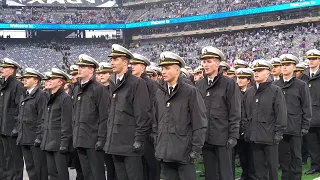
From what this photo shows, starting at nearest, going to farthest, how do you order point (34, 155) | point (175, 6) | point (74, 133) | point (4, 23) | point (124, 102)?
1. point (124, 102)
2. point (74, 133)
3. point (34, 155)
4. point (4, 23)
5. point (175, 6)

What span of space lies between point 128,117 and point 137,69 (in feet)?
5.18

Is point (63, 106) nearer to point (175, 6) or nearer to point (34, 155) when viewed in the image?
point (34, 155)

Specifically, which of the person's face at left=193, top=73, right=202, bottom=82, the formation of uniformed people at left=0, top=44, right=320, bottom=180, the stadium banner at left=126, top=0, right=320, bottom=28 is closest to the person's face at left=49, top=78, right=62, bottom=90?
the formation of uniformed people at left=0, top=44, right=320, bottom=180

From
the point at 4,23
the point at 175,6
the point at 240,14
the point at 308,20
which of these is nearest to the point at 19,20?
the point at 4,23

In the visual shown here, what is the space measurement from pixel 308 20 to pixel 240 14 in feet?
19.7

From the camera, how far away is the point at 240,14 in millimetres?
39781

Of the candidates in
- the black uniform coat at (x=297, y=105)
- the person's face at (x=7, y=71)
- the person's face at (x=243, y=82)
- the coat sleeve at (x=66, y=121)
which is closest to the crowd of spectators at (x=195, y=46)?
the person's face at (x=243, y=82)

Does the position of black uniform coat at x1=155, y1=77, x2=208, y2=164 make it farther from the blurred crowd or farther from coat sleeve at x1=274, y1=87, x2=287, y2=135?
the blurred crowd

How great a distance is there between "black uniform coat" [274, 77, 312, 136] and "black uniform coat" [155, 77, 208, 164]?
2.70 m

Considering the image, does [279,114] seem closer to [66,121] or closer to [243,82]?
[243,82]

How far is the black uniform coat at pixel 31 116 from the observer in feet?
25.5

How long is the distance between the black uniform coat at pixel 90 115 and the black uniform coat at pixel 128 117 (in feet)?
1.86

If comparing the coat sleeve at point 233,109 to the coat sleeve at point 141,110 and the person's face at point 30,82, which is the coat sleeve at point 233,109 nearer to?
the coat sleeve at point 141,110

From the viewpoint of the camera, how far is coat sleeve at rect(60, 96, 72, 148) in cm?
698
